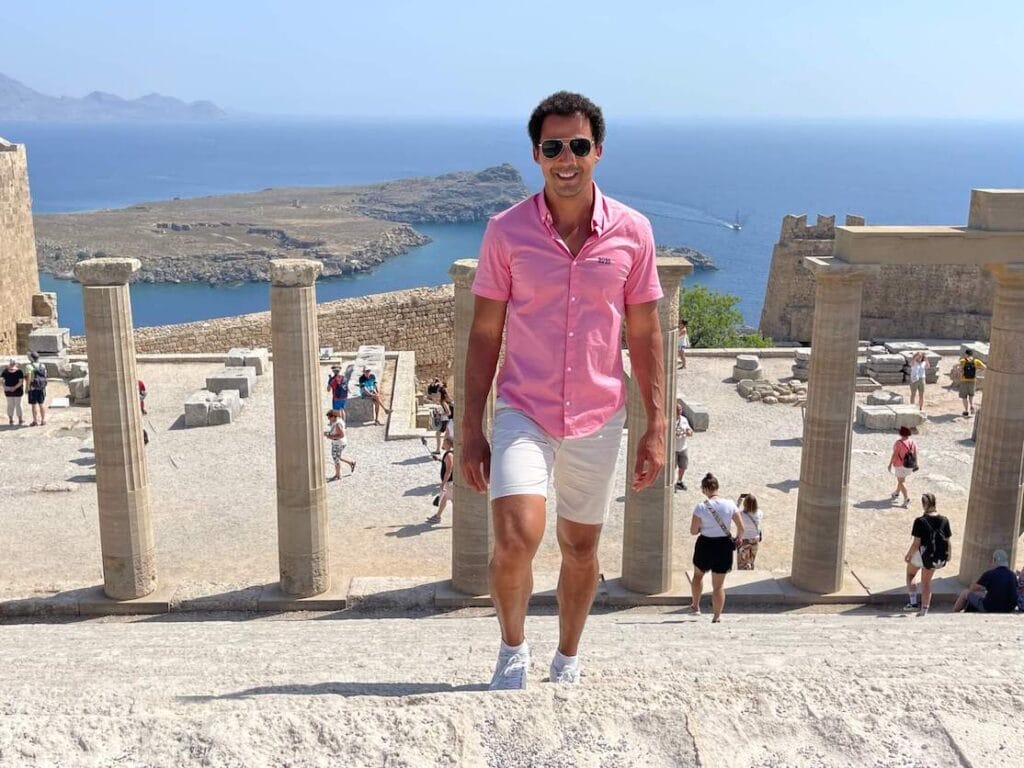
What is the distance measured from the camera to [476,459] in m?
4.66

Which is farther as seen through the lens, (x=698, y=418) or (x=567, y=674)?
(x=698, y=418)

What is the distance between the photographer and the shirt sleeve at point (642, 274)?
4.74 meters

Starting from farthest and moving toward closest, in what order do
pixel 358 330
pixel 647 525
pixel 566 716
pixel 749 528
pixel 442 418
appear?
pixel 358 330 < pixel 442 418 < pixel 749 528 < pixel 647 525 < pixel 566 716

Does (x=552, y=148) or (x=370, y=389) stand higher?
(x=552, y=148)

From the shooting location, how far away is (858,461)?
1641cm

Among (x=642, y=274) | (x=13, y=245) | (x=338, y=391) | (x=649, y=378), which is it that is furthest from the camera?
(x=13, y=245)

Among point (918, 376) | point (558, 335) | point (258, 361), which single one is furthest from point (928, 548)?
A: point (258, 361)

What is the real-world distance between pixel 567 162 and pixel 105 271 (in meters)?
6.26

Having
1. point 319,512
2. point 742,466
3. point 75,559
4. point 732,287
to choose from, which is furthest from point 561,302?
point 732,287

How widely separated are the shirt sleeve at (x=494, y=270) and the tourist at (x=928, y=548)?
6505mm

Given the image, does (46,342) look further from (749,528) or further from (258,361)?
(749,528)

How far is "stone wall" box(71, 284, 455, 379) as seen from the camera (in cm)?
2455

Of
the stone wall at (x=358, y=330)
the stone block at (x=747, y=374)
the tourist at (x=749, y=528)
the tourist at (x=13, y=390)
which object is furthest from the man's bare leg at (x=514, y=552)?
the stone wall at (x=358, y=330)

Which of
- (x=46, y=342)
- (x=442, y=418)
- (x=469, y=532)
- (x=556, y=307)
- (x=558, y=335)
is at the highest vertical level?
(x=556, y=307)
